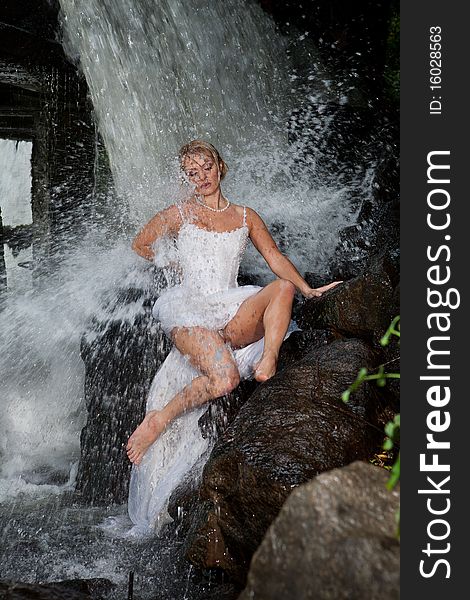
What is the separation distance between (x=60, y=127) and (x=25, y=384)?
4.20 metres

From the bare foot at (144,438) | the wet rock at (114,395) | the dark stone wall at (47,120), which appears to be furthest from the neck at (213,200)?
the dark stone wall at (47,120)

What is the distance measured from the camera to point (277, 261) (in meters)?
4.95

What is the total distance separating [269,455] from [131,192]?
22.2 feet

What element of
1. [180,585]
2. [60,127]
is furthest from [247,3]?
[180,585]

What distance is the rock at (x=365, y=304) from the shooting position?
4.55m

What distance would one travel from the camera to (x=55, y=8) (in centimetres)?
878

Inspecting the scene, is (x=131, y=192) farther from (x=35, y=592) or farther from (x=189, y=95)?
(x=35, y=592)

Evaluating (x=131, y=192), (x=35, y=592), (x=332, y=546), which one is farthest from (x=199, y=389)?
(x=131, y=192)

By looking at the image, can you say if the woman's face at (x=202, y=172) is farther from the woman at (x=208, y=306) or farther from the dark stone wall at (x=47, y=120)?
the dark stone wall at (x=47, y=120)

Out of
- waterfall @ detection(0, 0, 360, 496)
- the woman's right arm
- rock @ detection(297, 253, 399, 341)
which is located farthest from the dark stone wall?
rock @ detection(297, 253, 399, 341)

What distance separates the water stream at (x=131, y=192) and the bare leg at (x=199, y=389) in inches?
25.1

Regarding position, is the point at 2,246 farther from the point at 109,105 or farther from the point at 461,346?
the point at 461,346

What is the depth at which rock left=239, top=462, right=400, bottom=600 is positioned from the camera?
1.66m

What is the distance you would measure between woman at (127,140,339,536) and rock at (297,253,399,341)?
9.9 inches
